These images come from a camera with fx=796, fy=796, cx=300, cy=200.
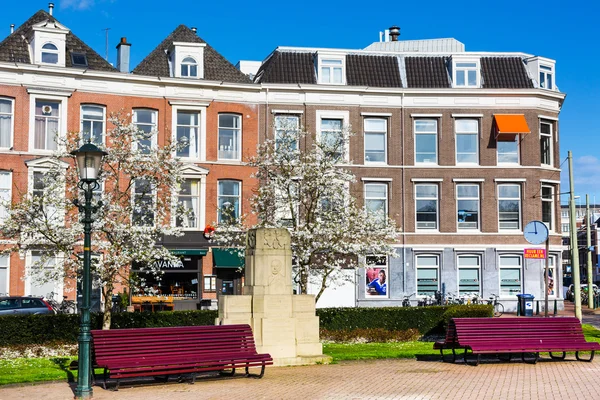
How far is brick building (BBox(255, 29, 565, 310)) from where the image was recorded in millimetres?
40562

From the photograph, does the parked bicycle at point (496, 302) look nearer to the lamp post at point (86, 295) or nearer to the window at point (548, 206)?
the window at point (548, 206)

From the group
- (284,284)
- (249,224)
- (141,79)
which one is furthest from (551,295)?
(284,284)

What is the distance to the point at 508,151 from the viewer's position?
4169 centimetres

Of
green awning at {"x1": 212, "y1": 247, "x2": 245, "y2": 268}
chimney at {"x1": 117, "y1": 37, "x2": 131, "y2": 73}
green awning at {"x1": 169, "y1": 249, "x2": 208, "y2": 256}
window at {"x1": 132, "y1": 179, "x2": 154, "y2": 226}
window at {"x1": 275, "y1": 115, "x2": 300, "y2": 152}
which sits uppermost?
chimney at {"x1": 117, "y1": 37, "x2": 131, "y2": 73}

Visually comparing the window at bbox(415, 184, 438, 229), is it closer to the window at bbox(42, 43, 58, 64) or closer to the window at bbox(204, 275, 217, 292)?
the window at bbox(204, 275, 217, 292)

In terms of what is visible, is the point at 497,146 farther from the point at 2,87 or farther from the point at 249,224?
the point at 2,87

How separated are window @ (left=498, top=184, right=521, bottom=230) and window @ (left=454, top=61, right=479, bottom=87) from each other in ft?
18.9

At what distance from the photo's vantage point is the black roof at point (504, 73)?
42250 mm

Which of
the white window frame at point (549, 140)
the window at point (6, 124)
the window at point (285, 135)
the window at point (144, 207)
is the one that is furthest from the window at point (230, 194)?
the white window frame at point (549, 140)

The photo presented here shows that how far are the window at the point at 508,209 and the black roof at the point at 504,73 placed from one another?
5.47 metres

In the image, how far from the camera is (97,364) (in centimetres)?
1480

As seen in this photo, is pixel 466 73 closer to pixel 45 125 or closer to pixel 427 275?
pixel 427 275

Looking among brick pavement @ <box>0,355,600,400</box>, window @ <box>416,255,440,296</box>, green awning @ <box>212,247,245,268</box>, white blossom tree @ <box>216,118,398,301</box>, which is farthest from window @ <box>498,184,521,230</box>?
brick pavement @ <box>0,355,600,400</box>

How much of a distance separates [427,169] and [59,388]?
28.7 m
